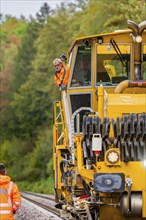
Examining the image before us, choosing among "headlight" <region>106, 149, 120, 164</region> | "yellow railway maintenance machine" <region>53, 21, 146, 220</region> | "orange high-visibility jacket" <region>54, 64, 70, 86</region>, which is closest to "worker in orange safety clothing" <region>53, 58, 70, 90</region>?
"orange high-visibility jacket" <region>54, 64, 70, 86</region>

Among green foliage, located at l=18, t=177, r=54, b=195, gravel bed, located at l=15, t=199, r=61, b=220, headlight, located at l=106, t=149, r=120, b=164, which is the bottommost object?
green foliage, located at l=18, t=177, r=54, b=195

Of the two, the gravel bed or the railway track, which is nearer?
the gravel bed

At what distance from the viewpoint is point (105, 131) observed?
10.1 metres

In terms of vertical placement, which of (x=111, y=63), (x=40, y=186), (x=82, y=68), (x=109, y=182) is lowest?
(x=40, y=186)

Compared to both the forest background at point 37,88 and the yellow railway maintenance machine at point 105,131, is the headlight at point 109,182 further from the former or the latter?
the forest background at point 37,88

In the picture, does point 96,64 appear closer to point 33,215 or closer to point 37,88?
point 33,215

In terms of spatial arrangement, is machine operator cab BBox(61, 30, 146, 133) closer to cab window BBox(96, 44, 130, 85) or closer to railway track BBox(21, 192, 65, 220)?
cab window BBox(96, 44, 130, 85)

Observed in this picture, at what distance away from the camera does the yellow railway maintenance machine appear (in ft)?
32.0

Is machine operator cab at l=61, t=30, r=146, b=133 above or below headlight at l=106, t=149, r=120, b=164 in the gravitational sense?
above

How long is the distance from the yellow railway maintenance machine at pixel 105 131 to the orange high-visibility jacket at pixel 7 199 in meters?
1.16

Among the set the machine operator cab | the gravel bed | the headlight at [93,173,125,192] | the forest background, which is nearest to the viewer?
the headlight at [93,173,125,192]

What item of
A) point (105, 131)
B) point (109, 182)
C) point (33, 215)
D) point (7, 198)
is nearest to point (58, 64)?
point (105, 131)

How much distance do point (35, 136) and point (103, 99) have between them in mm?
56667

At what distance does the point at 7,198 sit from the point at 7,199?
1 cm
